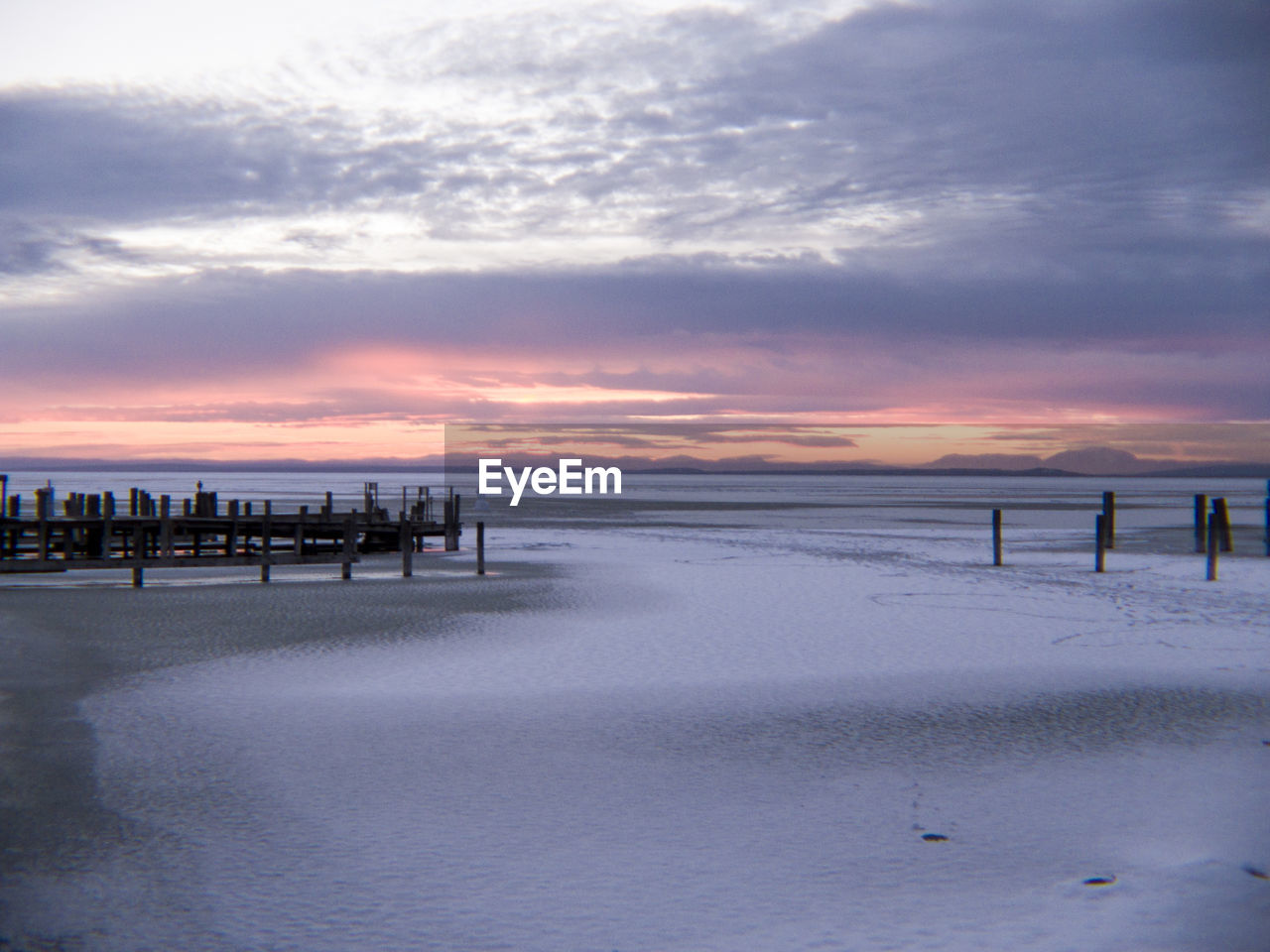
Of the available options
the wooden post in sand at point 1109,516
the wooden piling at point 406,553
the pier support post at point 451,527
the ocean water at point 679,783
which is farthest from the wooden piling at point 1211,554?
the pier support post at point 451,527

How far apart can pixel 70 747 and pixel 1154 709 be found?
11.2 meters

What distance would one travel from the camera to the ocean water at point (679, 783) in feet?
20.4

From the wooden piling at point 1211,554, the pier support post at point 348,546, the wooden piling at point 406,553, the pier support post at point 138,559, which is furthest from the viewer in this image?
the wooden piling at point 406,553

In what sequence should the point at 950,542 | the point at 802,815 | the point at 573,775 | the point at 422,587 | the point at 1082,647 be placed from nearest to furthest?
the point at 802,815 < the point at 573,775 < the point at 1082,647 < the point at 422,587 < the point at 950,542

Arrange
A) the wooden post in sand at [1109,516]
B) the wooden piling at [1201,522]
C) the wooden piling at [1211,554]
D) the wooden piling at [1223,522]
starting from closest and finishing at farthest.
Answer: the wooden piling at [1211,554]
the wooden piling at [1223,522]
the wooden piling at [1201,522]
the wooden post in sand at [1109,516]

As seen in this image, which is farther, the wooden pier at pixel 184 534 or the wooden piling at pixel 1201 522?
the wooden piling at pixel 1201 522

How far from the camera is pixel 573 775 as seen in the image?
9.17 meters

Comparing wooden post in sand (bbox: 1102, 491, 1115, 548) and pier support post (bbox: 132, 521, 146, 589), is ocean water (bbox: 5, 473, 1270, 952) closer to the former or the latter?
pier support post (bbox: 132, 521, 146, 589)

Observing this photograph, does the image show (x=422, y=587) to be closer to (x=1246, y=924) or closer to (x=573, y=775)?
(x=573, y=775)

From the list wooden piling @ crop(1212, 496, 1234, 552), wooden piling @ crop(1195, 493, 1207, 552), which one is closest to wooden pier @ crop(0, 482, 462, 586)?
wooden piling @ crop(1212, 496, 1234, 552)

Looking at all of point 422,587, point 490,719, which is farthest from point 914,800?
point 422,587

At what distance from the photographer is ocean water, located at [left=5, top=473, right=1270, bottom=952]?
6.21 metres

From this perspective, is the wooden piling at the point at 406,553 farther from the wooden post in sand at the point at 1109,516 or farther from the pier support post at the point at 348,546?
the wooden post in sand at the point at 1109,516

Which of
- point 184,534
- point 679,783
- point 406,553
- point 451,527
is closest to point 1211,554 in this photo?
point 406,553
